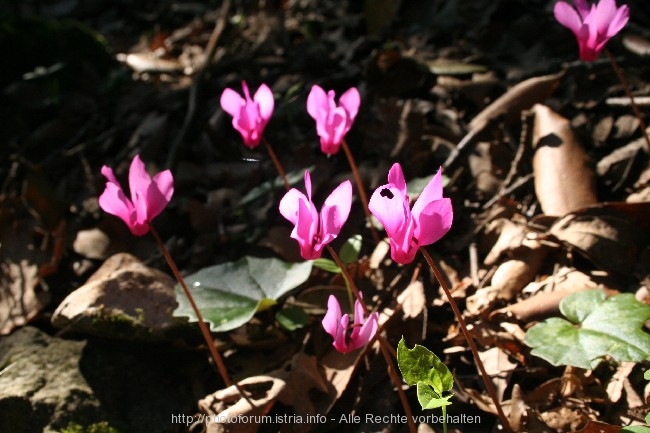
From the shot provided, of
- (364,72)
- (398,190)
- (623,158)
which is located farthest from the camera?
(364,72)

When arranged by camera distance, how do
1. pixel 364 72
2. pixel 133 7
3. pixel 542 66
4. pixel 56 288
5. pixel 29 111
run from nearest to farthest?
pixel 56 288
pixel 542 66
pixel 364 72
pixel 29 111
pixel 133 7

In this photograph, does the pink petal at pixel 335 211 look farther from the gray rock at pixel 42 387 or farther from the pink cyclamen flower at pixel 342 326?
the gray rock at pixel 42 387

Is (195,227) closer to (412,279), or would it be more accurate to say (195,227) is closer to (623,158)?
(412,279)

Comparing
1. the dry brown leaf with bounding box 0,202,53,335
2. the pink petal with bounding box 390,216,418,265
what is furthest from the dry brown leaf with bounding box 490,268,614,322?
the dry brown leaf with bounding box 0,202,53,335

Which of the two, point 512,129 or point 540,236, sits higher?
point 512,129

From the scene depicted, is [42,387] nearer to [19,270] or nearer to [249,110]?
[19,270]

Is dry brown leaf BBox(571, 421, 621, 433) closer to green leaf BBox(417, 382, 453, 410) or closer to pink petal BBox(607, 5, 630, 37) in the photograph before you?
green leaf BBox(417, 382, 453, 410)

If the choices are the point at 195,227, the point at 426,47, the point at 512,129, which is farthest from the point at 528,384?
the point at 426,47
